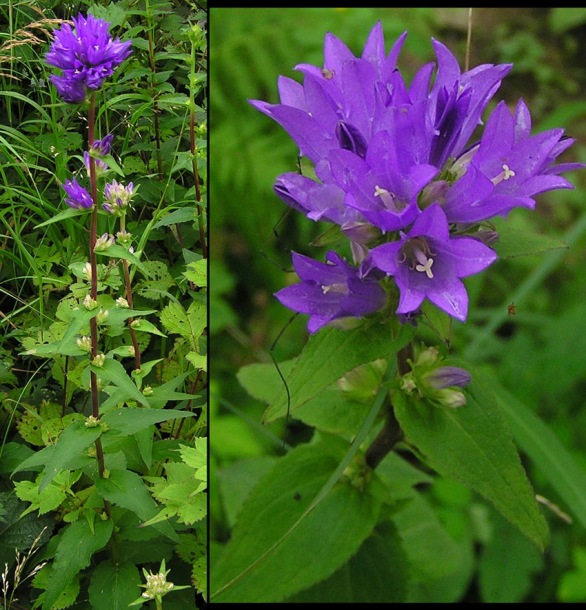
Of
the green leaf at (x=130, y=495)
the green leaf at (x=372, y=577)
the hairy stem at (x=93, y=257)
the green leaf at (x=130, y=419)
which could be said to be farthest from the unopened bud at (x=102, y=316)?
the green leaf at (x=372, y=577)

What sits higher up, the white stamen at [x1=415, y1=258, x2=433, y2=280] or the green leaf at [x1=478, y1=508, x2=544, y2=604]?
the white stamen at [x1=415, y1=258, x2=433, y2=280]

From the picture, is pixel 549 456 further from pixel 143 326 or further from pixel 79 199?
pixel 79 199

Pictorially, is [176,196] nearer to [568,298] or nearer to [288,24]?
[288,24]

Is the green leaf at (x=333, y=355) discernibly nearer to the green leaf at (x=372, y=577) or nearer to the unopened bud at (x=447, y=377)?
the unopened bud at (x=447, y=377)

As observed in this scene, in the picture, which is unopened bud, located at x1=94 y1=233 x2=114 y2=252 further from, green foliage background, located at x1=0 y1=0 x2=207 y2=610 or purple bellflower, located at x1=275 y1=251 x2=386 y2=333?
purple bellflower, located at x1=275 y1=251 x2=386 y2=333

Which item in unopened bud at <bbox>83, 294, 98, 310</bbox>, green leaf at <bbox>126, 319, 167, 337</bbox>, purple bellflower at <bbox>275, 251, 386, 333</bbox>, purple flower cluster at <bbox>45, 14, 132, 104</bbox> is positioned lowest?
green leaf at <bbox>126, 319, 167, 337</bbox>

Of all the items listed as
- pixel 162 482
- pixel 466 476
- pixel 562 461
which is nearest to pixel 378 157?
pixel 466 476

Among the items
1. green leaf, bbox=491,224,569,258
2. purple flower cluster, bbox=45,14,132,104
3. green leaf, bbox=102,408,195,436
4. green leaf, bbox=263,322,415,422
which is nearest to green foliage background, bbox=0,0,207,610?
green leaf, bbox=102,408,195,436
